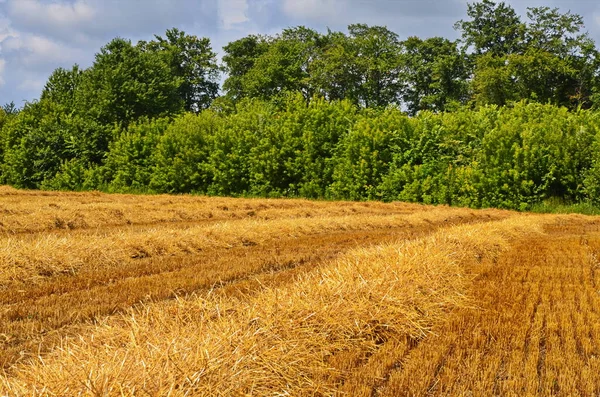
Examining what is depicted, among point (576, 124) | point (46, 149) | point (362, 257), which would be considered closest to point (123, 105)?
point (46, 149)

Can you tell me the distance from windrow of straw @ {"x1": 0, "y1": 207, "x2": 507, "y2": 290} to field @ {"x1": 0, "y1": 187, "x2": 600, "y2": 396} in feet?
0.13

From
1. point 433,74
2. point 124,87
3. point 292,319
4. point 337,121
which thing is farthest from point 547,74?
point 292,319

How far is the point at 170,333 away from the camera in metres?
4.30

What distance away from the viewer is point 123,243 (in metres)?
9.96

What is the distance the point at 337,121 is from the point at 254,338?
27061 millimetres

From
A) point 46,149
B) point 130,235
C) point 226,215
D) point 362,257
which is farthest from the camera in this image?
point 46,149

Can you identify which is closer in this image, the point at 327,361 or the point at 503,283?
the point at 327,361

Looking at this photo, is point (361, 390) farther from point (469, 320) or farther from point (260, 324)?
point (469, 320)

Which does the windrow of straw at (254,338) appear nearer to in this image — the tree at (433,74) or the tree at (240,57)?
the tree at (433,74)

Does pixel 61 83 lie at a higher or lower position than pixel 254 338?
higher

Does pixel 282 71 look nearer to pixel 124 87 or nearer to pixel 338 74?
pixel 338 74

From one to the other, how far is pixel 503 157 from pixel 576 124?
386 centimetres

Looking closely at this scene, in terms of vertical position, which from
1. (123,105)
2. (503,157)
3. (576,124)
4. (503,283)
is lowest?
(503,283)

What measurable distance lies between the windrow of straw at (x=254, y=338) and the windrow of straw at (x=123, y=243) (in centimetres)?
293
